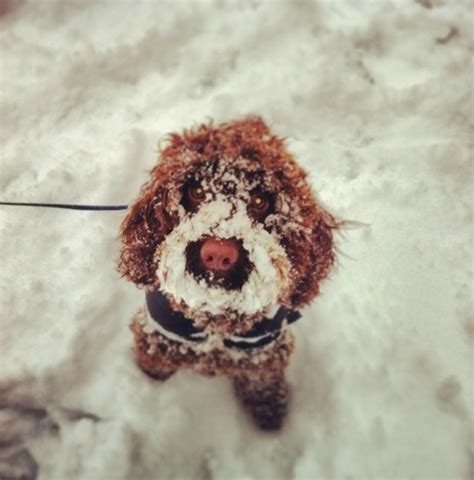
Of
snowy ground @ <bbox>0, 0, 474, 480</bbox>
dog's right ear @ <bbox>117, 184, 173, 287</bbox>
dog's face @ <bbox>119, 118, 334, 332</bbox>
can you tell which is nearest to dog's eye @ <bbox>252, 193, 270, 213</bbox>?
dog's face @ <bbox>119, 118, 334, 332</bbox>

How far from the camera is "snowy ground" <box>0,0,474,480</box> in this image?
875 millimetres

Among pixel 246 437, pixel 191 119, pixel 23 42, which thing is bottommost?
pixel 246 437

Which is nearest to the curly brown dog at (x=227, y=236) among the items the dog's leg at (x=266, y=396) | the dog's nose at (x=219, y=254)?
the dog's nose at (x=219, y=254)

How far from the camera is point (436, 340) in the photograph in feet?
3.04

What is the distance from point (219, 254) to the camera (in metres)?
0.60

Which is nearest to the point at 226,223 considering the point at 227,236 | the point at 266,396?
the point at 227,236

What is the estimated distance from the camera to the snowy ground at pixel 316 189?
87cm

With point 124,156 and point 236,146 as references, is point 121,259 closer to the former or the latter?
point 236,146

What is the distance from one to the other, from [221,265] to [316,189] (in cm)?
45

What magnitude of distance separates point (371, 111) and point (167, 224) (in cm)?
66

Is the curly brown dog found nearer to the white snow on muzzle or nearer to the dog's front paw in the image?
the white snow on muzzle

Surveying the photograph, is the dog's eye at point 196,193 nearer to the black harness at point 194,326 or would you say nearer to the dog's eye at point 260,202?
the dog's eye at point 260,202

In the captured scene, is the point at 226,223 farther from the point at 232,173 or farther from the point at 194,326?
the point at 194,326

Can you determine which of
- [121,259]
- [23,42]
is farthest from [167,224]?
[23,42]
